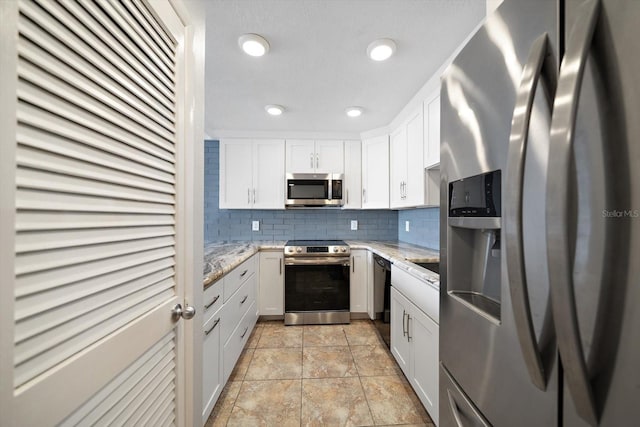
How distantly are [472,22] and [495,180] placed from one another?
125cm

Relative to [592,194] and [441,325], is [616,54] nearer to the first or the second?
[592,194]

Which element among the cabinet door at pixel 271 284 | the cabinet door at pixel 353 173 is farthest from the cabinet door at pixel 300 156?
the cabinet door at pixel 271 284

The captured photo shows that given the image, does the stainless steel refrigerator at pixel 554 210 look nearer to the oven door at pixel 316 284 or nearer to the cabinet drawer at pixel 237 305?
the cabinet drawer at pixel 237 305

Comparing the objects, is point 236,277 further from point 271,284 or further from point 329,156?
point 329,156

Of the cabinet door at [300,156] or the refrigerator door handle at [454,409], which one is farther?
the cabinet door at [300,156]

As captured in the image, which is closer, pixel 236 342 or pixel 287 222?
pixel 236 342

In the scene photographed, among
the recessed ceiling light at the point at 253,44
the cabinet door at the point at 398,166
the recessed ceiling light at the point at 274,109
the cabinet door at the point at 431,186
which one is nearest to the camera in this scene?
the recessed ceiling light at the point at 253,44

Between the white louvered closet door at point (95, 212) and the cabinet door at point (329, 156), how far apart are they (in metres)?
2.50

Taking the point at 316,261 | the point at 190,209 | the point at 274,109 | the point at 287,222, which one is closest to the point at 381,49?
the point at 274,109

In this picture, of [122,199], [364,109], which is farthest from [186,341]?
[364,109]

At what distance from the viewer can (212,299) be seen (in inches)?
56.3

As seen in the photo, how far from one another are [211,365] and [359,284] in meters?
1.89

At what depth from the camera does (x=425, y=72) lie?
189cm

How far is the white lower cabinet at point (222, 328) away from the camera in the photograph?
4.50 feet
